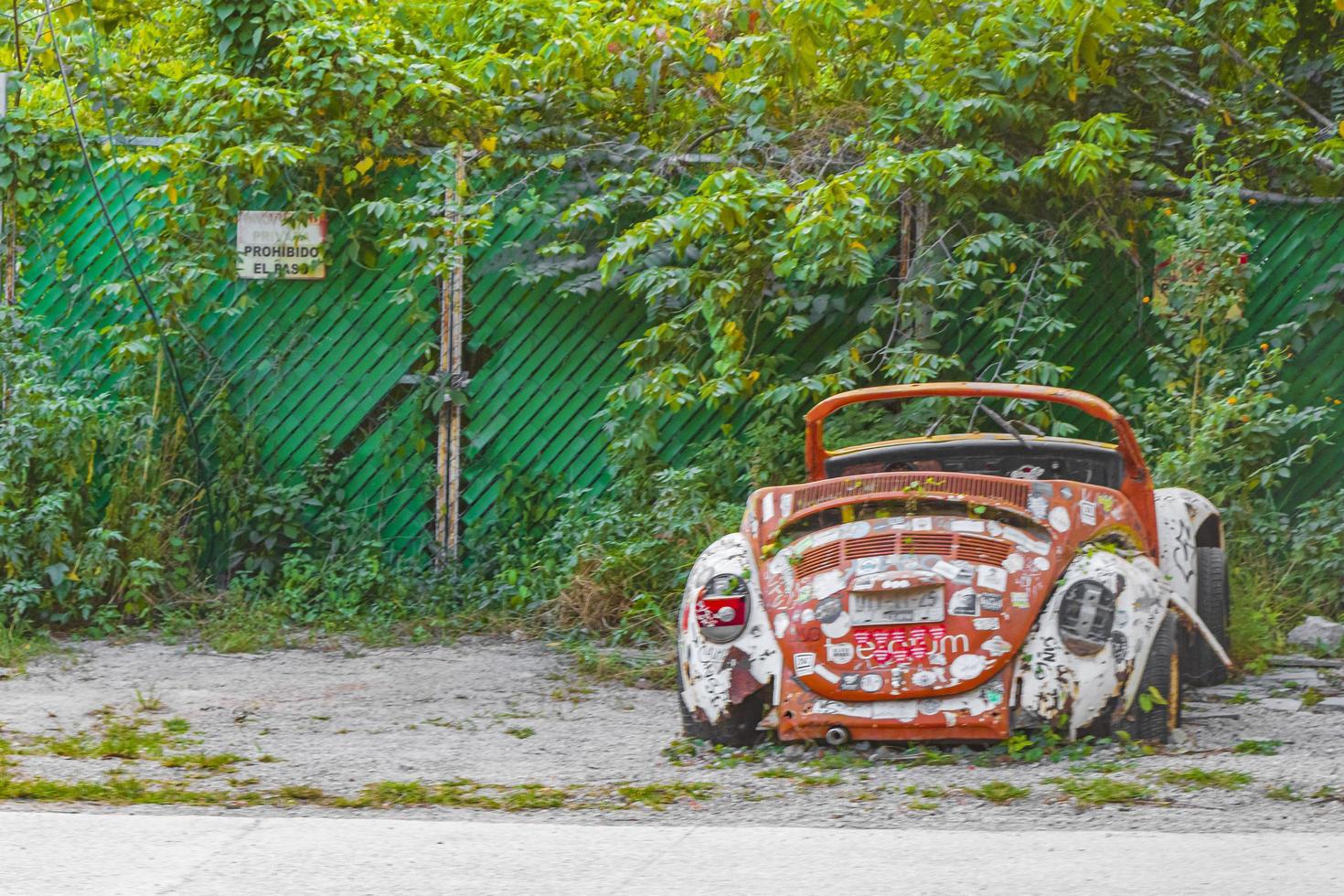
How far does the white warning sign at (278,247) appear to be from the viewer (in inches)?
363

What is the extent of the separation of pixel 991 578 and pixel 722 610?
36.9 inches

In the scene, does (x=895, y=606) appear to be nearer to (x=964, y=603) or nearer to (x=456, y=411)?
(x=964, y=603)

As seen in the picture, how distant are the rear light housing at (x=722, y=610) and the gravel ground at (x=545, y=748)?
0.44 meters

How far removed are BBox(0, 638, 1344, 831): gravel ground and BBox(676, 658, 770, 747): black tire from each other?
0.27 ft

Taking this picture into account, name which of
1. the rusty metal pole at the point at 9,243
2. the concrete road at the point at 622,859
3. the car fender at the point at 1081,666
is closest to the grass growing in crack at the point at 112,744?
the concrete road at the point at 622,859

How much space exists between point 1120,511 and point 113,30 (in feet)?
28.1

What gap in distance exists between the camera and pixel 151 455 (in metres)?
8.92

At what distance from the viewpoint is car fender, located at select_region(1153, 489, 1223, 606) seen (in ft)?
21.1

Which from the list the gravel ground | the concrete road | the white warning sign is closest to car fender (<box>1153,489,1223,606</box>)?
the gravel ground

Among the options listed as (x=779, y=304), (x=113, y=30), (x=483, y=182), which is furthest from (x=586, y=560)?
(x=113, y=30)

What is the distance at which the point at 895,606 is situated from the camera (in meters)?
5.19

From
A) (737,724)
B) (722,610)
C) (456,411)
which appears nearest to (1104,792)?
→ (737,724)

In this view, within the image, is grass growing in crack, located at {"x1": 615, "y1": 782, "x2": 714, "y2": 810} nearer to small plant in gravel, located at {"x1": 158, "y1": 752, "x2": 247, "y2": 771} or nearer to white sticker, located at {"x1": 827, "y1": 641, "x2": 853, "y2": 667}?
white sticker, located at {"x1": 827, "y1": 641, "x2": 853, "y2": 667}

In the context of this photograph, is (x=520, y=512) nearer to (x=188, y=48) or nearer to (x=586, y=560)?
(x=586, y=560)
